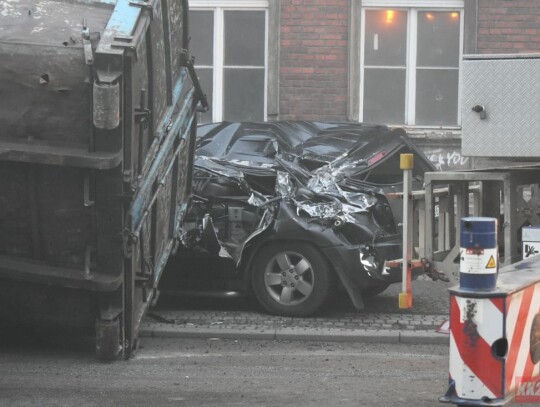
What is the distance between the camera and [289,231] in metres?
8.47

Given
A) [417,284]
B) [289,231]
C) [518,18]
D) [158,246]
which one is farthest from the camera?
[518,18]

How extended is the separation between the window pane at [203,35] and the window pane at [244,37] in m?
0.21

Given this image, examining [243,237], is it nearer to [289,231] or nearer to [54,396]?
Result: [289,231]

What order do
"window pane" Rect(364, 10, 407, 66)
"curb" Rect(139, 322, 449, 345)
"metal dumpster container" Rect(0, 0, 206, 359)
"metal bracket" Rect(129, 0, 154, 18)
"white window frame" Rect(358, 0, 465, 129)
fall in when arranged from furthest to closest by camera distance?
"window pane" Rect(364, 10, 407, 66)
"white window frame" Rect(358, 0, 465, 129)
"curb" Rect(139, 322, 449, 345)
"metal bracket" Rect(129, 0, 154, 18)
"metal dumpster container" Rect(0, 0, 206, 359)

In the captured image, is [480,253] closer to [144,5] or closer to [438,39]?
[144,5]

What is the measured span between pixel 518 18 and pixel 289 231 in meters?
6.14

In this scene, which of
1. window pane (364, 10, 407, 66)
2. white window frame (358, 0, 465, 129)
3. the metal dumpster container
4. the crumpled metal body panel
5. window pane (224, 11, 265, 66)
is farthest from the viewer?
window pane (224, 11, 265, 66)

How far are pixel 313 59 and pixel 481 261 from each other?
923 cm

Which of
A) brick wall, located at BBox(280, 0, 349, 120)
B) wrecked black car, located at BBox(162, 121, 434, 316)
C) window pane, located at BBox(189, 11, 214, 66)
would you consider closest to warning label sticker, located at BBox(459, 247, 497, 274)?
wrecked black car, located at BBox(162, 121, 434, 316)

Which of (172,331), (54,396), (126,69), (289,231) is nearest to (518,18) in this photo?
(289,231)

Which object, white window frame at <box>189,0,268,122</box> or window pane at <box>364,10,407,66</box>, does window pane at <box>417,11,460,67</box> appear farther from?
white window frame at <box>189,0,268,122</box>

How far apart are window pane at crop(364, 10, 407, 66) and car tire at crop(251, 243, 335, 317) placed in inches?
213

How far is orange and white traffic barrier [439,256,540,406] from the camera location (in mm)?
4223

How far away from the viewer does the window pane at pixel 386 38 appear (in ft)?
43.6
